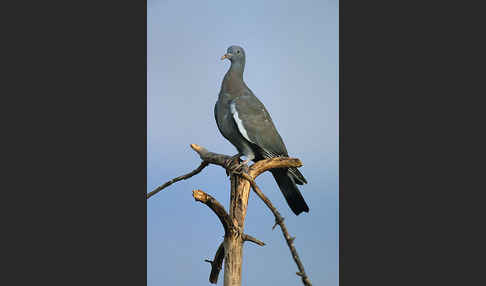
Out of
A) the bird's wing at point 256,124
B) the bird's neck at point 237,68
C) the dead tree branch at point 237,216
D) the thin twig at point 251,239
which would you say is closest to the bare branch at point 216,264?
the dead tree branch at point 237,216

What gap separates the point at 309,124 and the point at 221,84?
67 cm

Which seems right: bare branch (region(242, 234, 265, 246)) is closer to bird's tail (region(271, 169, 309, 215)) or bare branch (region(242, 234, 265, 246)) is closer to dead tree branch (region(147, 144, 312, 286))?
dead tree branch (region(147, 144, 312, 286))

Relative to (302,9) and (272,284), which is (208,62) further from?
(272,284)

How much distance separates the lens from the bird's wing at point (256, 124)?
15.3 feet

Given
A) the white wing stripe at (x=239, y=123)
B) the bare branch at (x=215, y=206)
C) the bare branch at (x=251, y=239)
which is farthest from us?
the white wing stripe at (x=239, y=123)

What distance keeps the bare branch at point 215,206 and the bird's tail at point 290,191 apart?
0.56 meters

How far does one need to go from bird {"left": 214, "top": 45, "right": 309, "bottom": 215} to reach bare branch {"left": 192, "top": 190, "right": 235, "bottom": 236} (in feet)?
1.26

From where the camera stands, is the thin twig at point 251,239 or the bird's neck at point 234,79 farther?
the bird's neck at point 234,79

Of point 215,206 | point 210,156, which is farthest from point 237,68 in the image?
point 215,206

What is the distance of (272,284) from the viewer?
15.5 feet

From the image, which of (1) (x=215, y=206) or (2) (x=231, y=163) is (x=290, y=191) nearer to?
(2) (x=231, y=163)

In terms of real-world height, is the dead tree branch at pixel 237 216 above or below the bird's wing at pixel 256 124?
below

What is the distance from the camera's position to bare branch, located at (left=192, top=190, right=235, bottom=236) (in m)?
4.38

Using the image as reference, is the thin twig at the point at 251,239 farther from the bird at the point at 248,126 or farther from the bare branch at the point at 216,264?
the bird at the point at 248,126
